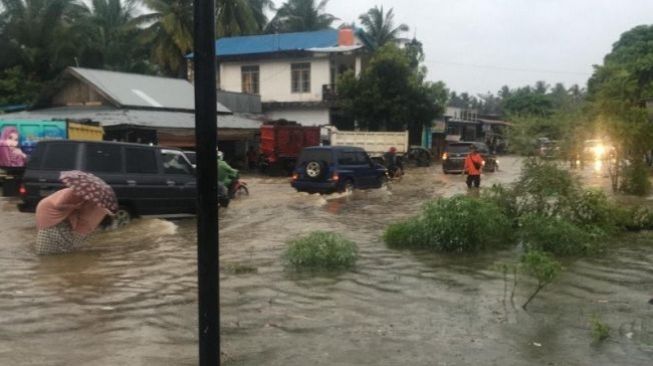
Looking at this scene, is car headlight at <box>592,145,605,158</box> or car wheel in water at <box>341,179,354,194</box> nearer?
car headlight at <box>592,145,605,158</box>

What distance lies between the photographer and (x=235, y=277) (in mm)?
8352

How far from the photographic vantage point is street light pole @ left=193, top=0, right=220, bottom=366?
3248 mm

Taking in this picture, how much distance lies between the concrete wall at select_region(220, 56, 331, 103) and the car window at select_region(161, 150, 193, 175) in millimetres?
26220

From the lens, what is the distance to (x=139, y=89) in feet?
98.9

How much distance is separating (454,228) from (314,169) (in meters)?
10.0

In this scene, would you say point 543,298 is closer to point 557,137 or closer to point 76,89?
point 557,137

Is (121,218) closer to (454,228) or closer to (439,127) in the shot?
(454,228)

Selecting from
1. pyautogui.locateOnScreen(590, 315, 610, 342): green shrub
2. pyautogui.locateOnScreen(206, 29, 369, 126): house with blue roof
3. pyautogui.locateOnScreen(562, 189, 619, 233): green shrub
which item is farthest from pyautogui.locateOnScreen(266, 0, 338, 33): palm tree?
pyautogui.locateOnScreen(590, 315, 610, 342): green shrub

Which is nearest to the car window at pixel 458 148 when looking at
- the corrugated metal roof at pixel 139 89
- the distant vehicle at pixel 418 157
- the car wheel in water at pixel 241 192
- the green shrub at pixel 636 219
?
the distant vehicle at pixel 418 157

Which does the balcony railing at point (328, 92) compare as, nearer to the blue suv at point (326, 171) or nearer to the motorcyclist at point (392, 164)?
the motorcyclist at point (392, 164)

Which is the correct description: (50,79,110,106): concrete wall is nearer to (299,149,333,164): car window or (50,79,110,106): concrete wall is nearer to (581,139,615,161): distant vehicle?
(299,149,333,164): car window

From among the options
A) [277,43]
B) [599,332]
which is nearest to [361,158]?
[599,332]

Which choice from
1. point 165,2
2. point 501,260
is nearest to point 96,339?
point 501,260

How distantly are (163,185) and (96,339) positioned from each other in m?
7.63
